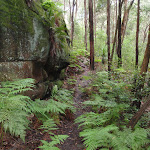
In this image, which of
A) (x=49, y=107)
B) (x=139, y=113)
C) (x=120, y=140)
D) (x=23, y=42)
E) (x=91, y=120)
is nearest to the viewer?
(x=120, y=140)

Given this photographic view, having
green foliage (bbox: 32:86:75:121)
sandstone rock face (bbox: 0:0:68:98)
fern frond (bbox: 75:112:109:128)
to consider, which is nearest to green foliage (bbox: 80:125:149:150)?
fern frond (bbox: 75:112:109:128)

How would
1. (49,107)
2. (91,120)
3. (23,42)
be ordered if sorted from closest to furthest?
(49,107) < (91,120) < (23,42)

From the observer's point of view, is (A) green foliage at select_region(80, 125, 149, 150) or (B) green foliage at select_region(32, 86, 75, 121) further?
(B) green foliage at select_region(32, 86, 75, 121)

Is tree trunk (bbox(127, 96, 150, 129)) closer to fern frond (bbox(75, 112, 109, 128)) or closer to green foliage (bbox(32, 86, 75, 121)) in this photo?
fern frond (bbox(75, 112, 109, 128))

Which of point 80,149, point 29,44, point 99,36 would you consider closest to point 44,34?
point 29,44

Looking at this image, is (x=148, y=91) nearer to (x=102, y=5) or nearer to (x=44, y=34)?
(x=44, y=34)

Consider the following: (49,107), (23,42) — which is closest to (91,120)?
(49,107)

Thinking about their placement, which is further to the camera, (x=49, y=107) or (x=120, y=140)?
(x=49, y=107)

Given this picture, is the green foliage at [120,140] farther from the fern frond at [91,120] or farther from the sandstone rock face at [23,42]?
the sandstone rock face at [23,42]

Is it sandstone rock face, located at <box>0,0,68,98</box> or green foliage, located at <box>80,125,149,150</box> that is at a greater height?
sandstone rock face, located at <box>0,0,68,98</box>

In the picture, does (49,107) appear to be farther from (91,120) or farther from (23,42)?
(23,42)

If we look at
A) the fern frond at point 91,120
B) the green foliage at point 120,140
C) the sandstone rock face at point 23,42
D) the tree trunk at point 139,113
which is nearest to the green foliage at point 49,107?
the fern frond at point 91,120

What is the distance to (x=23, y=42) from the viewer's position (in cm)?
407

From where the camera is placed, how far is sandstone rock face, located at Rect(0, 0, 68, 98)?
140 inches
